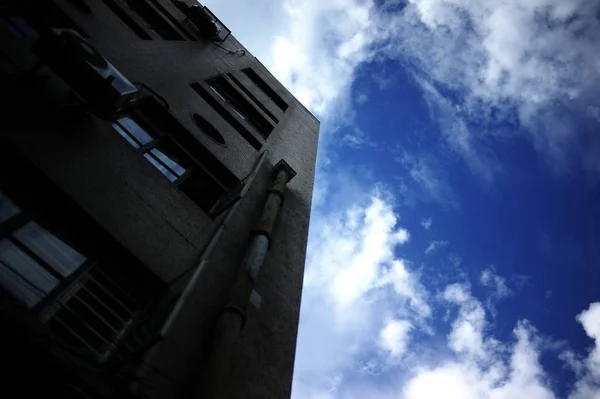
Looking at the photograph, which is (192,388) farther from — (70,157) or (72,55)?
(72,55)

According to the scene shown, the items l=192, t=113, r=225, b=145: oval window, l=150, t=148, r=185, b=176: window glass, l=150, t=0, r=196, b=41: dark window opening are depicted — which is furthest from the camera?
l=150, t=0, r=196, b=41: dark window opening

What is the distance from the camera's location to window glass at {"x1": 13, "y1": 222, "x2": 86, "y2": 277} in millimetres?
5418

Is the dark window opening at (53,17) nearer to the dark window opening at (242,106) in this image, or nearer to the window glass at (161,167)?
the window glass at (161,167)

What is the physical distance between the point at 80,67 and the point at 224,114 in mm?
7267

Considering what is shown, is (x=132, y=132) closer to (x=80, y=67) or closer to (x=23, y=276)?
(x=80, y=67)

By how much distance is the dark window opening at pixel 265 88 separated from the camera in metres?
20.9

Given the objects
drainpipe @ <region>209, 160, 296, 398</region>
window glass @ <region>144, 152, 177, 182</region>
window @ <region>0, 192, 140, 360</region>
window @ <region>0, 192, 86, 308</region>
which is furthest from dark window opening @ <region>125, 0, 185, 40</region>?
window @ <region>0, 192, 140, 360</region>

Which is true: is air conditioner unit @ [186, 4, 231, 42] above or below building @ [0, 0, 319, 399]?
above

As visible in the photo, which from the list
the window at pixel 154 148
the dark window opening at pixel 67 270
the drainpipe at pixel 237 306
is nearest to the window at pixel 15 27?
the window at pixel 154 148

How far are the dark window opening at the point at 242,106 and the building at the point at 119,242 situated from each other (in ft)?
18.9

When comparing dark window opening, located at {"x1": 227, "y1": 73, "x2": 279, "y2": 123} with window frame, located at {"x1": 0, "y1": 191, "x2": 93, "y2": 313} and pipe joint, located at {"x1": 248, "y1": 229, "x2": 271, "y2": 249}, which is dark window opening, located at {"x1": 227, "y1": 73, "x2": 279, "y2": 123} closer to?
pipe joint, located at {"x1": 248, "y1": 229, "x2": 271, "y2": 249}

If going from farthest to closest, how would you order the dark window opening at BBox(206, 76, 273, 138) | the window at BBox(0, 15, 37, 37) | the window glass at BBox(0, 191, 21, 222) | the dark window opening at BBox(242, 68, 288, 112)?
the dark window opening at BBox(242, 68, 288, 112), the dark window opening at BBox(206, 76, 273, 138), the window at BBox(0, 15, 37, 37), the window glass at BBox(0, 191, 21, 222)

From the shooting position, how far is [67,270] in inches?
222

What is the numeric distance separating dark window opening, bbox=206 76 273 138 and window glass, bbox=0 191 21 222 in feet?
36.3
